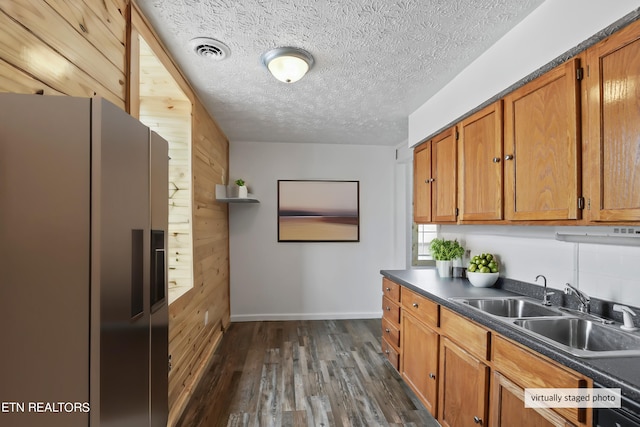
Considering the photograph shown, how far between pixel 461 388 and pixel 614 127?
1.51m

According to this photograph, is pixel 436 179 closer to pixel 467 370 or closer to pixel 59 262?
pixel 467 370

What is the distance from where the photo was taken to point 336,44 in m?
1.93

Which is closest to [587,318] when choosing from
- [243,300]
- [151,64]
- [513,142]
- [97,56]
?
[513,142]

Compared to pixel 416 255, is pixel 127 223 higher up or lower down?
higher up

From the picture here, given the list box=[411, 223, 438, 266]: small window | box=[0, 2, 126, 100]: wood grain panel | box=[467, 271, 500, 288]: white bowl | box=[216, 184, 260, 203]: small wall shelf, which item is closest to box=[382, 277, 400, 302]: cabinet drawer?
box=[467, 271, 500, 288]: white bowl

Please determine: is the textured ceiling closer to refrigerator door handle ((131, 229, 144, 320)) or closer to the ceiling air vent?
the ceiling air vent

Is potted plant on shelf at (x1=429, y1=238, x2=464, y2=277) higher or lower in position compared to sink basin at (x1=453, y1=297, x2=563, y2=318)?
higher

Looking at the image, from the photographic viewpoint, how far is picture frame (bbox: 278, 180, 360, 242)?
4.45 metres

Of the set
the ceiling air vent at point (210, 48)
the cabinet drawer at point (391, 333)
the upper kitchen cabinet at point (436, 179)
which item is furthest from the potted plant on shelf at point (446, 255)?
the ceiling air vent at point (210, 48)

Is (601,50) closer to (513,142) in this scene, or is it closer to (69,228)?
(513,142)

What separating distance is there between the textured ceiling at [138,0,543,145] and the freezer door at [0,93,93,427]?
1.23m

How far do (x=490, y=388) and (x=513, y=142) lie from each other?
1335 millimetres

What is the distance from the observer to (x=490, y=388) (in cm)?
161

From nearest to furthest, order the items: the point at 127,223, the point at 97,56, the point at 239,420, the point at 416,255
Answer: the point at 127,223 < the point at 97,56 < the point at 239,420 < the point at 416,255
